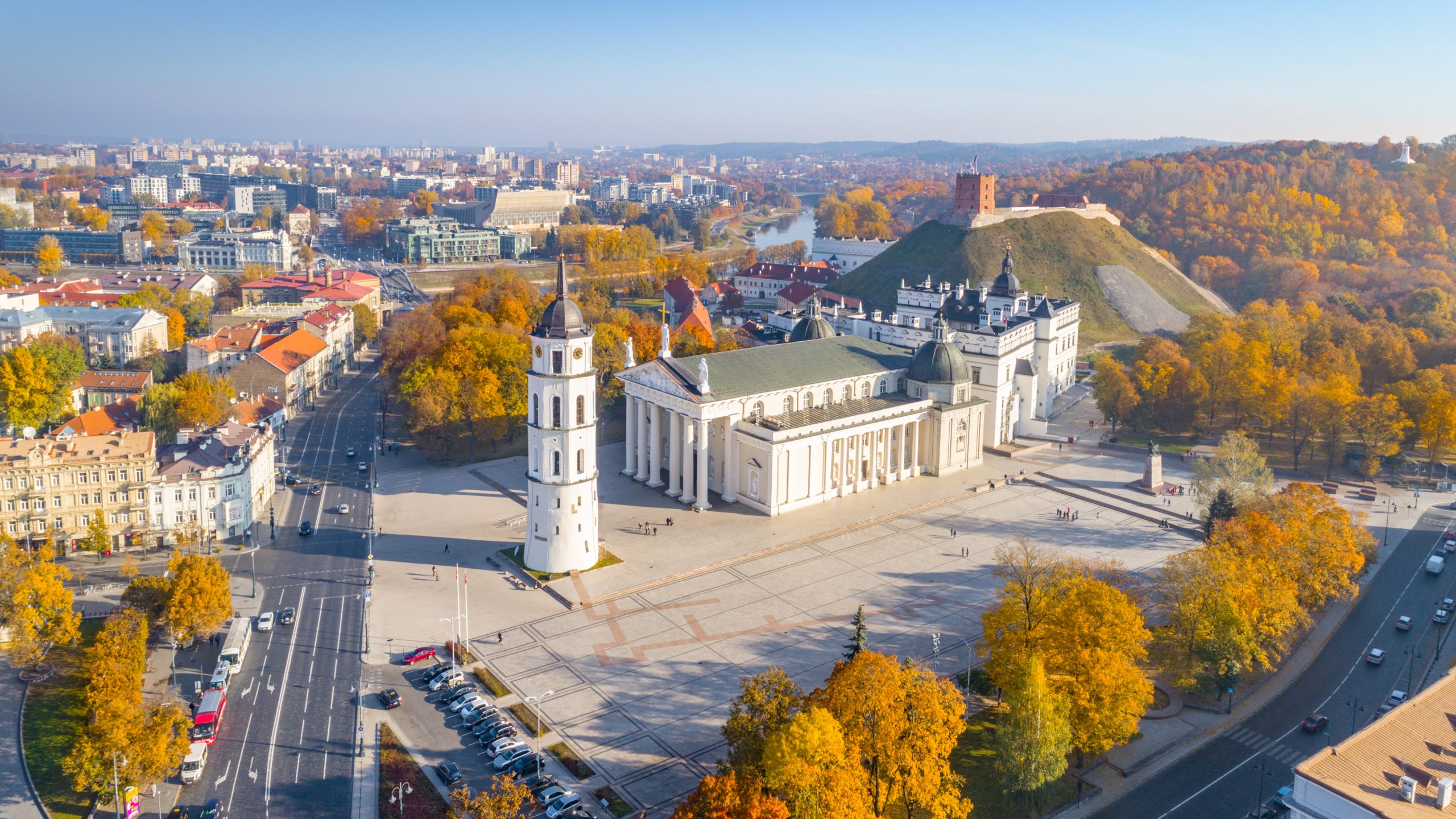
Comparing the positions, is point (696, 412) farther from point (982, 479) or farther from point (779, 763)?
point (779, 763)

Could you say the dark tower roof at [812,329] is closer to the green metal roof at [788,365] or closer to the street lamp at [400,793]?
the green metal roof at [788,365]

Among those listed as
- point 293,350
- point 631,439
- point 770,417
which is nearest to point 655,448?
point 631,439

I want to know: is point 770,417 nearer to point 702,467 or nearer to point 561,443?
point 702,467

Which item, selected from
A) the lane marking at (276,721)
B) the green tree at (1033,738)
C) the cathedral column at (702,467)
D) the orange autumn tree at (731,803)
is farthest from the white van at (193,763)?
the cathedral column at (702,467)

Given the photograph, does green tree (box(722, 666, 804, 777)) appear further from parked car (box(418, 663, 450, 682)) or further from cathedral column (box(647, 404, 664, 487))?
cathedral column (box(647, 404, 664, 487))

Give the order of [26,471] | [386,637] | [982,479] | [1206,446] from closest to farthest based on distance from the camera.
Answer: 1. [386,637]
2. [26,471]
3. [982,479]
4. [1206,446]

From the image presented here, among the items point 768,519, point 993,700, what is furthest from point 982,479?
point 993,700

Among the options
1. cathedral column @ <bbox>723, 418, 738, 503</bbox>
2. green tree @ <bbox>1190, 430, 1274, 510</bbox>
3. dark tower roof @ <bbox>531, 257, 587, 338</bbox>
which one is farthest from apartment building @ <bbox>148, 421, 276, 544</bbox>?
green tree @ <bbox>1190, 430, 1274, 510</bbox>
